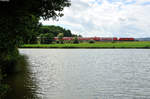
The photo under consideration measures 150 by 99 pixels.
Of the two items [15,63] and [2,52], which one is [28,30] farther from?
[15,63]

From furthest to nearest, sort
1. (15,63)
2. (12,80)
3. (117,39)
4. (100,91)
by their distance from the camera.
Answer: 1. (117,39)
2. (15,63)
3. (12,80)
4. (100,91)

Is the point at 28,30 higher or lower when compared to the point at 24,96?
higher

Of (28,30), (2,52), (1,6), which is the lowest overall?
(2,52)

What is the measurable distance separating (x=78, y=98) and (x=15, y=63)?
14.4 metres

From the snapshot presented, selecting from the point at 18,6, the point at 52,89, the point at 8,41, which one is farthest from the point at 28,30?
the point at 52,89

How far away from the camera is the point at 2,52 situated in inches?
483

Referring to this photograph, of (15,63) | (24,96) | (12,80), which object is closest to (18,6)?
(24,96)

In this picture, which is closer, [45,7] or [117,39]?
[45,7]

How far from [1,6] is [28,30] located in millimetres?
3862

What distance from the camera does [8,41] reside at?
38.7ft

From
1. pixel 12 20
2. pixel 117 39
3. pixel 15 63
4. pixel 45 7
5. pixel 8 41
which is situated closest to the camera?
pixel 12 20

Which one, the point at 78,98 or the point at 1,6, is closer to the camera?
the point at 1,6

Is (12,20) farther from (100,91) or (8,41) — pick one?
(100,91)

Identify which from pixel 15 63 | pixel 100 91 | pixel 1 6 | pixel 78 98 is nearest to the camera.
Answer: pixel 1 6
